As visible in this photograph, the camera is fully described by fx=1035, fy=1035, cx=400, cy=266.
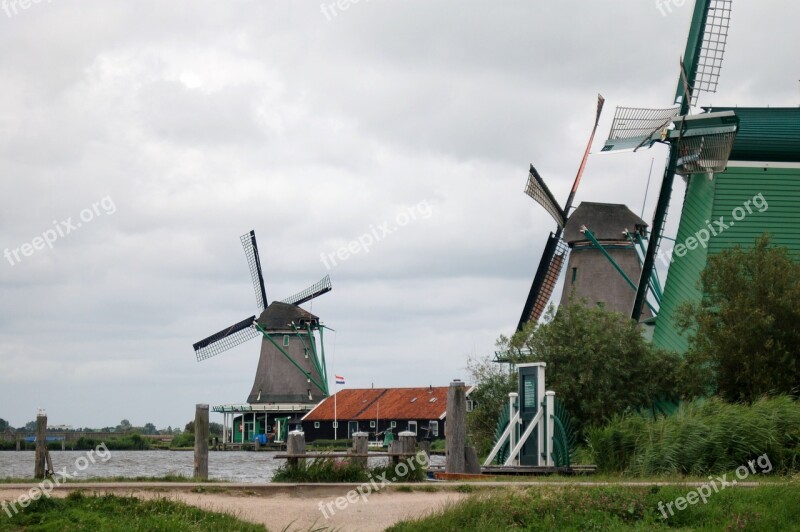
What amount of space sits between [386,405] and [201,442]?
49.1 meters

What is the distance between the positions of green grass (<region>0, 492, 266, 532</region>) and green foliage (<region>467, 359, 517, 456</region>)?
17777 millimetres

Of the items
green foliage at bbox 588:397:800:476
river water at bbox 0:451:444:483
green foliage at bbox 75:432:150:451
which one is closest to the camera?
green foliage at bbox 588:397:800:476

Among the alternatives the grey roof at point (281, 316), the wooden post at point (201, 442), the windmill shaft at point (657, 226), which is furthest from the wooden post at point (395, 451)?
the grey roof at point (281, 316)

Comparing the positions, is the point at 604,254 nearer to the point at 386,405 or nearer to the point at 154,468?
the point at 154,468

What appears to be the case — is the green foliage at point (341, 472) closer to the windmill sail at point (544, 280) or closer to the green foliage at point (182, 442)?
the windmill sail at point (544, 280)

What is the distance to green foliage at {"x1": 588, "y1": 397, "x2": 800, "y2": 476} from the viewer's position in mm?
18219

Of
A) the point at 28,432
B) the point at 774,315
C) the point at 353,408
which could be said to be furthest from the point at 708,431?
the point at 28,432

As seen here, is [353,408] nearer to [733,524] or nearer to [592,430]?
[592,430]

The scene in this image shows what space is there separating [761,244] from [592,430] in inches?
358

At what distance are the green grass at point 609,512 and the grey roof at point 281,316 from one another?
53674 millimetres

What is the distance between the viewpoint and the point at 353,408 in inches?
2648

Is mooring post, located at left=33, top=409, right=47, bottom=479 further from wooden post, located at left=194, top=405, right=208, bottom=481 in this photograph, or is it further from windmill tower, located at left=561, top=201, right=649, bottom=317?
windmill tower, located at left=561, top=201, right=649, bottom=317

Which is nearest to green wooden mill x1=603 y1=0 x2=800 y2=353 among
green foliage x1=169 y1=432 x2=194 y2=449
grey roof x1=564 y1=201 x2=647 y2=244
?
grey roof x1=564 y1=201 x2=647 y2=244

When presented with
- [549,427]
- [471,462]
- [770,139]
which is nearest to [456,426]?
[471,462]
